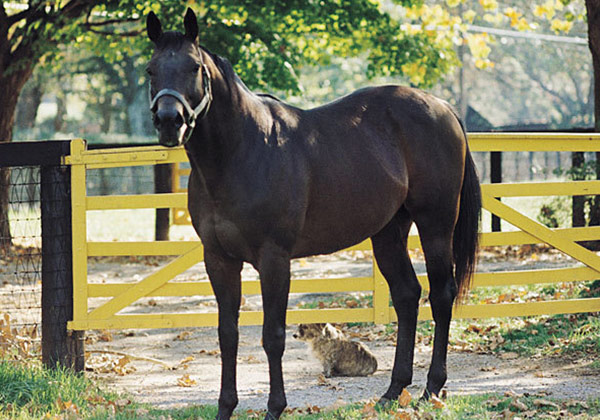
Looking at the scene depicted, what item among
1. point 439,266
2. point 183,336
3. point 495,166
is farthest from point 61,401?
point 495,166

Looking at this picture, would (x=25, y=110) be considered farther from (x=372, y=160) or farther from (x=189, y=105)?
(x=189, y=105)

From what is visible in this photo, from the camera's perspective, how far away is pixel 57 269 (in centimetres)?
564

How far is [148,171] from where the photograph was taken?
71.5ft

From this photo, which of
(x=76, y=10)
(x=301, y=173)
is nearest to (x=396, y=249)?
(x=301, y=173)

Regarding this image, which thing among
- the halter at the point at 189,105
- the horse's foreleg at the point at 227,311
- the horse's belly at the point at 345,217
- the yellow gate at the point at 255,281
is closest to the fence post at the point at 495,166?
the yellow gate at the point at 255,281

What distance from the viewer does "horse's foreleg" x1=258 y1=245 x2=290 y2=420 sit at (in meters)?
4.18

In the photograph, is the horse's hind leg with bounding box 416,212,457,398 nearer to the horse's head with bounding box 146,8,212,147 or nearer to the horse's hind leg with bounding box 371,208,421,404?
the horse's hind leg with bounding box 371,208,421,404

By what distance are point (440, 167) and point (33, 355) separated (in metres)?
3.15

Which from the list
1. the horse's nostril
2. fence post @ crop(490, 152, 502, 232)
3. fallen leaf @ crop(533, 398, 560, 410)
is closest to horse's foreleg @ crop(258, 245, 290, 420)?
the horse's nostril

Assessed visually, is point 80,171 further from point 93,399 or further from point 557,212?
point 557,212

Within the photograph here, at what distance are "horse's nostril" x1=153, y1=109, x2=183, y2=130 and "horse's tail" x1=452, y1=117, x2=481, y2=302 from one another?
7.60 feet

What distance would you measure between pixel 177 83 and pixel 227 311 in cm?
134

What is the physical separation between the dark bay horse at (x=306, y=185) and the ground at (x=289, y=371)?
556 millimetres

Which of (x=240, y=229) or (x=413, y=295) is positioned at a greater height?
(x=240, y=229)
